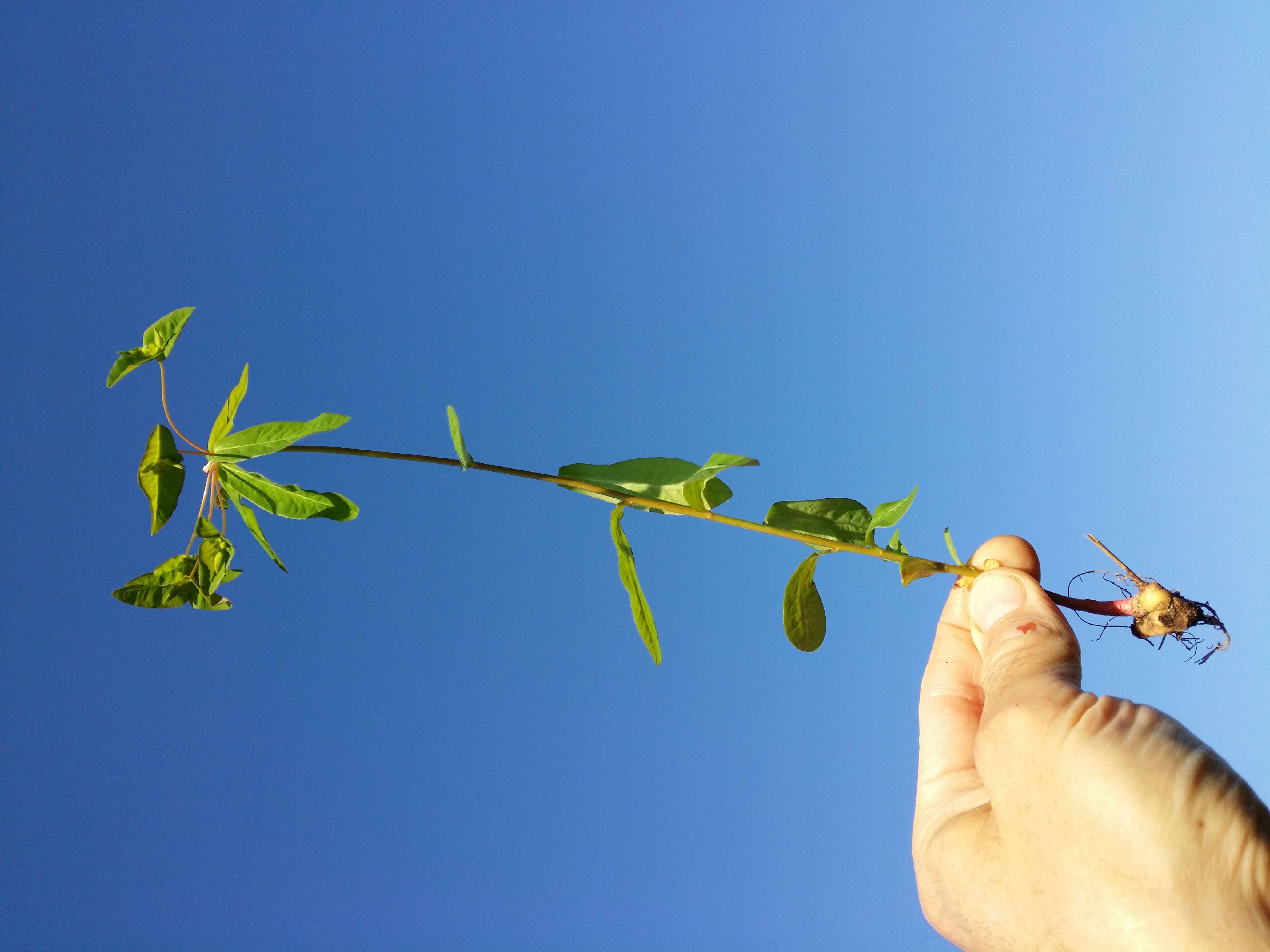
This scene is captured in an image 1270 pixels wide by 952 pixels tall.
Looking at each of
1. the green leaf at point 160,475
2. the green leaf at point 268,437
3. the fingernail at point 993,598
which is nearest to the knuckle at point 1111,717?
the fingernail at point 993,598

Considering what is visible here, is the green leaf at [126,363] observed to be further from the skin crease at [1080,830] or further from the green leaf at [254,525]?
the skin crease at [1080,830]

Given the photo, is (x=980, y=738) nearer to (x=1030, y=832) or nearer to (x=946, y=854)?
(x=1030, y=832)

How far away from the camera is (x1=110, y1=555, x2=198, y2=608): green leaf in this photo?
2277mm

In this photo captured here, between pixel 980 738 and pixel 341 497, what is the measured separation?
186 cm

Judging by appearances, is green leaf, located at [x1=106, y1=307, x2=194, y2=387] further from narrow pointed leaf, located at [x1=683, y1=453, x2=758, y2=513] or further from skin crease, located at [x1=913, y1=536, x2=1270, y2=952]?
skin crease, located at [x1=913, y1=536, x2=1270, y2=952]

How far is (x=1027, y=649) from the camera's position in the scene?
80.0 inches

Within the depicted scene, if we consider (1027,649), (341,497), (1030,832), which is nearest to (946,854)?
(1030,832)

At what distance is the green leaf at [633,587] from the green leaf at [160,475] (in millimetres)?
1199

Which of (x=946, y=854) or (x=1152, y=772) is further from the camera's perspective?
(x=946, y=854)

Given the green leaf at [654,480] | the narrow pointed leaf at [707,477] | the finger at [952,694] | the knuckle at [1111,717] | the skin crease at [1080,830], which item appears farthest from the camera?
the finger at [952,694]

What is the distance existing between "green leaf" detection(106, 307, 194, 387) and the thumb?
2.46 m

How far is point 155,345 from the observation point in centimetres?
221

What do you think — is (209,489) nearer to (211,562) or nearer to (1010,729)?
(211,562)

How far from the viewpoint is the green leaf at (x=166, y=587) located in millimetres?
2277
